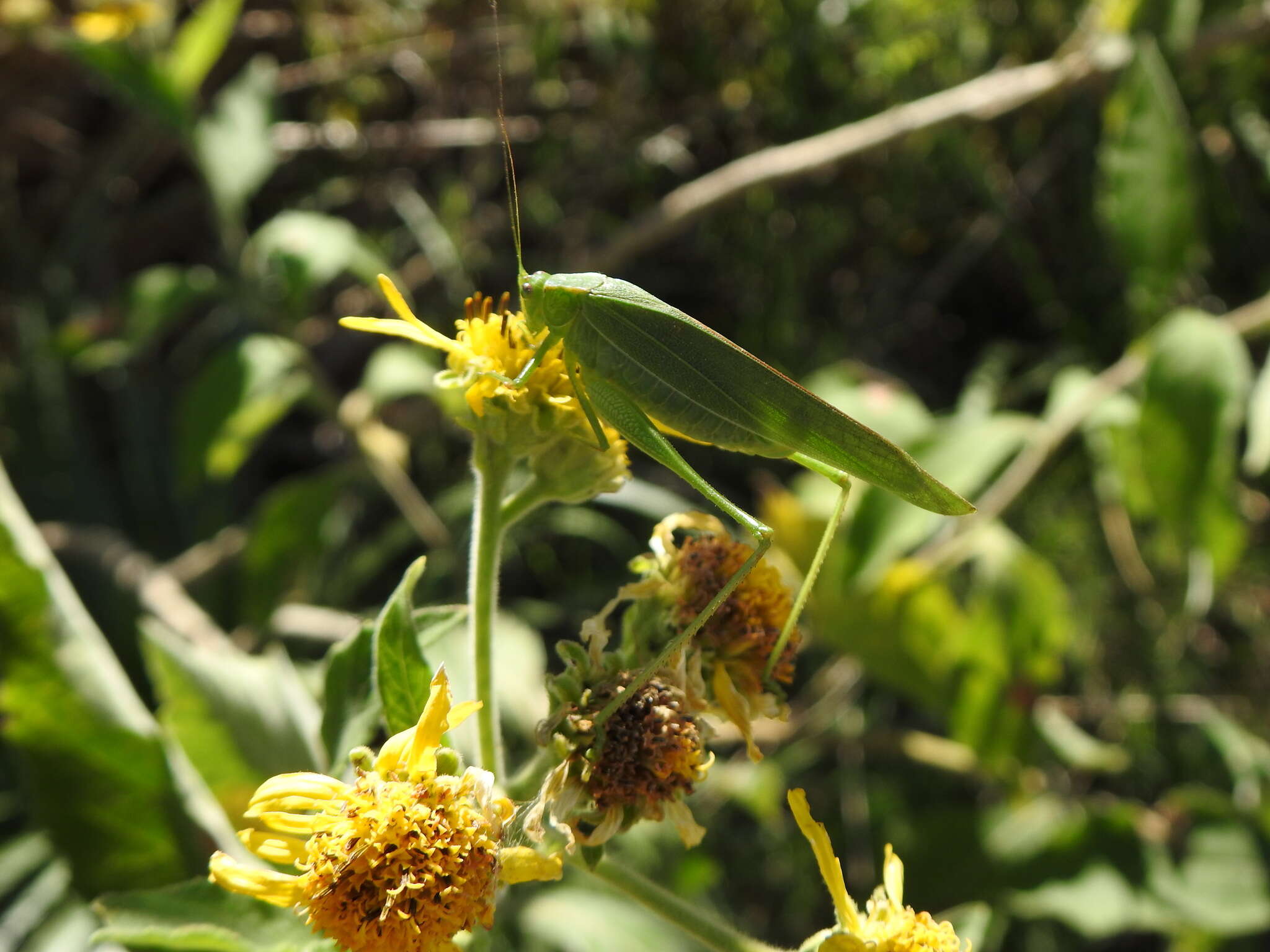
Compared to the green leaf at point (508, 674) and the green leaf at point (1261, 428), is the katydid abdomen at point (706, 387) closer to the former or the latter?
the green leaf at point (508, 674)

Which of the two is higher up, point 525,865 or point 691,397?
point 691,397

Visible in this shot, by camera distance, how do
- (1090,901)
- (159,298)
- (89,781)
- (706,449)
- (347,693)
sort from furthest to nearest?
(706,449), (159,298), (1090,901), (89,781), (347,693)

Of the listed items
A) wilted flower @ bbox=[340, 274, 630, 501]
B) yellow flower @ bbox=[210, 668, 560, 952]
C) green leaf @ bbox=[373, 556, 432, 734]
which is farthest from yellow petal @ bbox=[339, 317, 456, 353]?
yellow flower @ bbox=[210, 668, 560, 952]

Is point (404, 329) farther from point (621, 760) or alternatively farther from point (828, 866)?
point (828, 866)

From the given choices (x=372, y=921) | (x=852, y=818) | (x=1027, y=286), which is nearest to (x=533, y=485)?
(x=372, y=921)

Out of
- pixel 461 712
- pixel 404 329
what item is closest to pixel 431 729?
pixel 461 712

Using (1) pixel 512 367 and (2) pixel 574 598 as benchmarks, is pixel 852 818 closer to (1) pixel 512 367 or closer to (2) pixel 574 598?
(2) pixel 574 598
